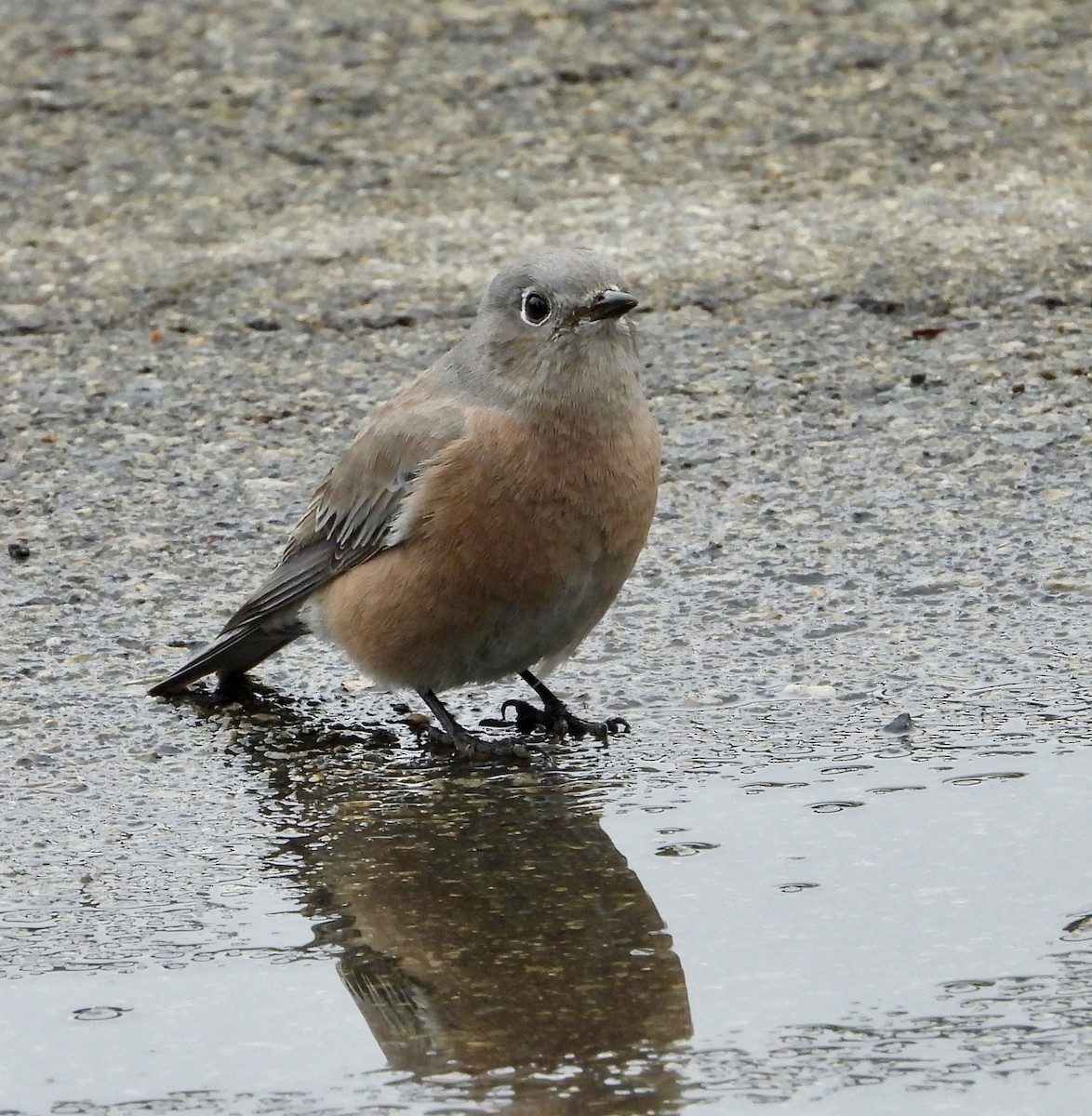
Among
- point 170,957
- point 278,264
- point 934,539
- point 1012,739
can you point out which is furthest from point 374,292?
point 170,957

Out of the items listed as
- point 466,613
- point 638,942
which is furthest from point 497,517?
point 638,942

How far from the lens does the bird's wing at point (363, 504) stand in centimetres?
588

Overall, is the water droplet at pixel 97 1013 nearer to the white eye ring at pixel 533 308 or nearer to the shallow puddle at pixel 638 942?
the shallow puddle at pixel 638 942

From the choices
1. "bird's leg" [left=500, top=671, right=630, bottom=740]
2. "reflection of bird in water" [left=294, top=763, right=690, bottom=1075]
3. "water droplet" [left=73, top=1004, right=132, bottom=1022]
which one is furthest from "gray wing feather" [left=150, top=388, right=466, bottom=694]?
"water droplet" [left=73, top=1004, right=132, bottom=1022]

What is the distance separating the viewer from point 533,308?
5.97 metres

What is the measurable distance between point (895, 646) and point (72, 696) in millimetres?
2357

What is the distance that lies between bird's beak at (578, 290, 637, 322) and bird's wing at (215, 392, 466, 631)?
439mm

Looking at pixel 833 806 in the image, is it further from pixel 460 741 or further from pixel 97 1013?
pixel 97 1013

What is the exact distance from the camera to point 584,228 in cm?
952

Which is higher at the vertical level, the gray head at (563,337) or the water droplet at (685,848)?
the gray head at (563,337)

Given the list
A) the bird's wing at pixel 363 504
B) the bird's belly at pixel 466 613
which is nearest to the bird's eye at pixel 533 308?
the bird's wing at pixel 363 504

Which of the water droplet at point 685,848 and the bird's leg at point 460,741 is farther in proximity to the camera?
the bird's leg at point 460,741

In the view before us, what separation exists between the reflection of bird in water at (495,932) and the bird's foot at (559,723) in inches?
14.0

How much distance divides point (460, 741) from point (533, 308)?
1.24m
